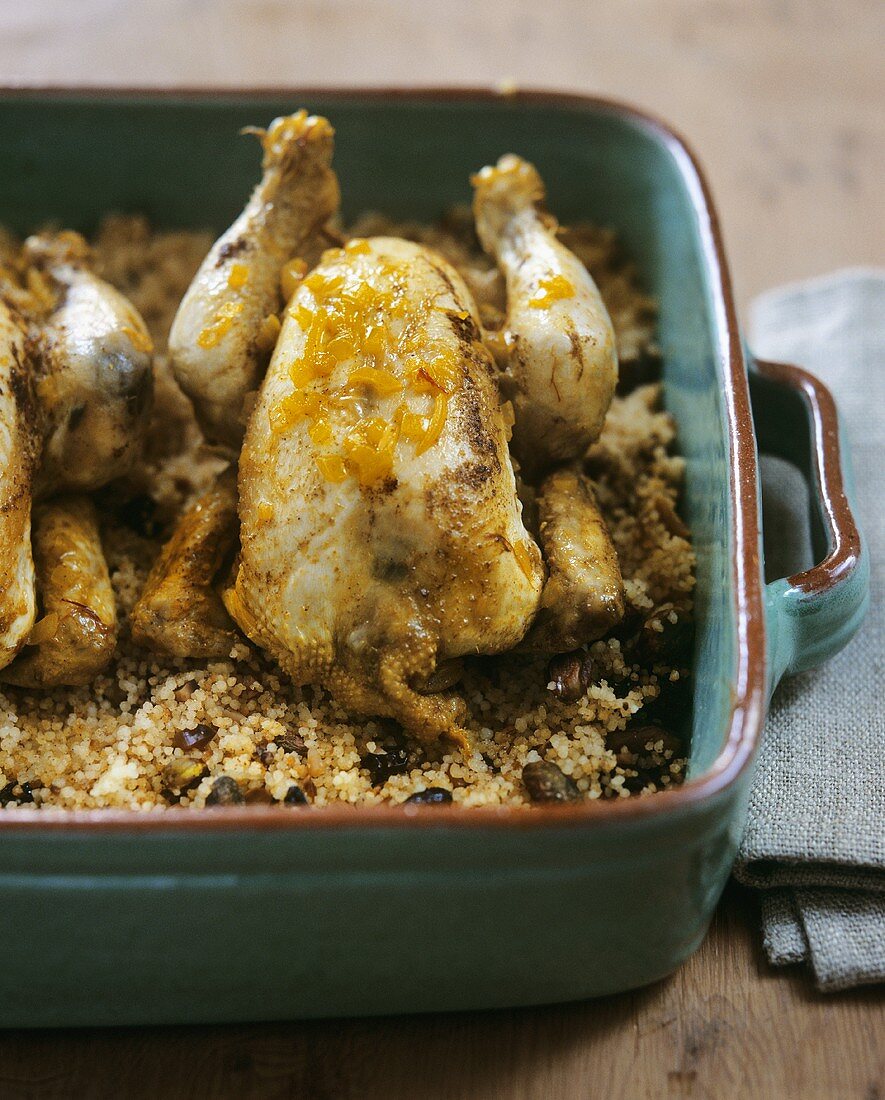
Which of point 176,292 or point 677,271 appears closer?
point 677,271

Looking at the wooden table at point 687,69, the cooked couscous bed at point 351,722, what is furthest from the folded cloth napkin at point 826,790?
the cooked couscous bed at point 351,722

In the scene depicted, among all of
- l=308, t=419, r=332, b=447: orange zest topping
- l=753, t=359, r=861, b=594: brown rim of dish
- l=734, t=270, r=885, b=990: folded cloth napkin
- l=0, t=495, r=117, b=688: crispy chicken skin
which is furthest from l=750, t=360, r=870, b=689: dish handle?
l=0, t=495, r=117, b=688: crispy chicken skin

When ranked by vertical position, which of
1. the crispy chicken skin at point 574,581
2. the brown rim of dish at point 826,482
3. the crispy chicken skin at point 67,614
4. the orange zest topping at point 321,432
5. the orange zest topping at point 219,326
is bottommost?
the crispy chicken skin at point 67,614

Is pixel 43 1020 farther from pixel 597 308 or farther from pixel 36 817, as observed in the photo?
pixel 597 308

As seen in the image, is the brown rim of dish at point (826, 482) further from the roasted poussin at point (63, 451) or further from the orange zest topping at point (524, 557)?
the roasted poussin at point (63, 451)

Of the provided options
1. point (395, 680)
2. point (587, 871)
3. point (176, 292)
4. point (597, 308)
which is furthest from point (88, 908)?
point (176, 292)
